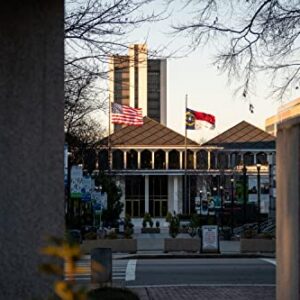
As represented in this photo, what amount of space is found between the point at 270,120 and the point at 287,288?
2.44 meters

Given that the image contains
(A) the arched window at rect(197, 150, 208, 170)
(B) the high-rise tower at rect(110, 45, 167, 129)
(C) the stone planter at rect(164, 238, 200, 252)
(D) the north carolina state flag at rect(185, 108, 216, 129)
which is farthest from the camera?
(A) the arched window at rect(197, 150, 208, 170)

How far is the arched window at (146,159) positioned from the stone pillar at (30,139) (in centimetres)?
8743

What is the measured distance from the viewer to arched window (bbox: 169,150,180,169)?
95.8 meters

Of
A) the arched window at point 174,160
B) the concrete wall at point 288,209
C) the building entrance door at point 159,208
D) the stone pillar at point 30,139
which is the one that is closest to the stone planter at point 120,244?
the concrete wall at point 288,209

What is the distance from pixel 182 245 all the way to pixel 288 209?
2655 cm

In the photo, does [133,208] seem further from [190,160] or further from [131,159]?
[190,160]

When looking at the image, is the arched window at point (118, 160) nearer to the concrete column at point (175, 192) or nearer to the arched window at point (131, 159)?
the arched window at point (131, 159)

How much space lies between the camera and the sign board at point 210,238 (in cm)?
3073

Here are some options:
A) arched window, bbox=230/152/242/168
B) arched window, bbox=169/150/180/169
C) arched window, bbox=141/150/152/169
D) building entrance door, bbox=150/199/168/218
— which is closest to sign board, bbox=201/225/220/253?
arched window, bbox=230/152/242/168

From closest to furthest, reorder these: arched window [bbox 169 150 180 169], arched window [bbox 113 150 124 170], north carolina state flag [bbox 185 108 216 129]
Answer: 1. north carolina state flag [bbox 185 108 216 129]
2. arched window [bbox 113 150 124 170]
3. arched window [bbox 169 150 180 169]

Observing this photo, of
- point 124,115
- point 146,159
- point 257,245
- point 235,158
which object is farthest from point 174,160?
point 257,245

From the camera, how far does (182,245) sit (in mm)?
33344

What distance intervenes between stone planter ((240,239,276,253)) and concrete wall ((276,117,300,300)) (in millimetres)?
24918

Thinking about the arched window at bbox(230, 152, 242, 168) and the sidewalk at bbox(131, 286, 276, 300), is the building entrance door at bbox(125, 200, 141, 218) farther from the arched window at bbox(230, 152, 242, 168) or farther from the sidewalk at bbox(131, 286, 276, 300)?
the sidewalk at bbox(131, 286, 276, 300)
